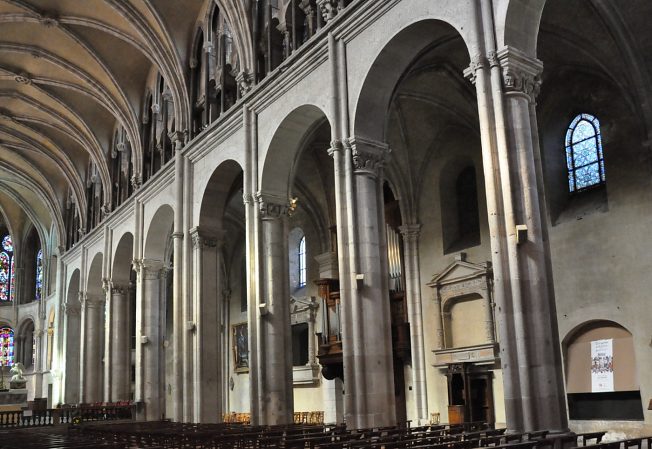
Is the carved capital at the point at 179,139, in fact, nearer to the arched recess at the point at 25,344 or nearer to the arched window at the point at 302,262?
the arched window at the point at 302,262

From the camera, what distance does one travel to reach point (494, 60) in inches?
457

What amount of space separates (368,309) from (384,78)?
4998mm

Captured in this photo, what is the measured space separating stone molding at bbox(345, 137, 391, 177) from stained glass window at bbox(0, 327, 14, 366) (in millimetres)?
40462

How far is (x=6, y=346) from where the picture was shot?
158ft

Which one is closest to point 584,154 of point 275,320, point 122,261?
point 275,320

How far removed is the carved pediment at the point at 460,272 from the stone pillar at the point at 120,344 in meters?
14.8

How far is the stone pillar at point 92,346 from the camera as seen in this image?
112ft

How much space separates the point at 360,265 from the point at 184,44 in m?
13.0

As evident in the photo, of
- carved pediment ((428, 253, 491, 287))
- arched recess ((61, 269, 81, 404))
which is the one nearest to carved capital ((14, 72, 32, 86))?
arched recess ((61, 269, 81, 404))

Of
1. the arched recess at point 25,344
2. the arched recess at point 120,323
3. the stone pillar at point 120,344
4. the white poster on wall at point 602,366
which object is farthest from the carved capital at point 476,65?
the arched recess at point 25,344

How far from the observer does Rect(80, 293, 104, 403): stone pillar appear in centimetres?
3406

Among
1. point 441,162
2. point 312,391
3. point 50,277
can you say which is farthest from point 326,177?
point 50,277

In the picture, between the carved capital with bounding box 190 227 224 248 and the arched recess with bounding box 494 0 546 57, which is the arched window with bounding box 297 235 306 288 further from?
the arched recess with bounding box 494 0 546 57

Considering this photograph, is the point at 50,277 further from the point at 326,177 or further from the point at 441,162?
the point at 441,162
